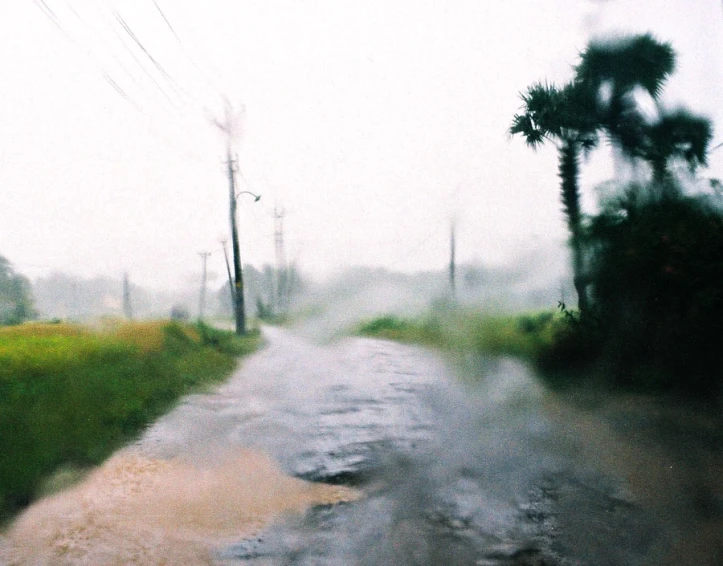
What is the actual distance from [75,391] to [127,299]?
6.59m

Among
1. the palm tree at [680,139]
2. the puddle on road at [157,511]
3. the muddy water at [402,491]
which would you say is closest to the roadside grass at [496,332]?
the muddy water at [402,491]

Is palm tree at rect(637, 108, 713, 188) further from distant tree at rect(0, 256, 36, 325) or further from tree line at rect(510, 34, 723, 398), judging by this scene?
distant tree at rect(0, 256, 36, 325)

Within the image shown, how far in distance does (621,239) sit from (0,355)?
977 cm

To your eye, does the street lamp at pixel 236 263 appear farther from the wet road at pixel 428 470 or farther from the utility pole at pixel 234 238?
the wet road at pixel 428 470

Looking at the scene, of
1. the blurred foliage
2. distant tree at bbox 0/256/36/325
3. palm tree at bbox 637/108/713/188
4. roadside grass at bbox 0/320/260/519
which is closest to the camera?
roadside grass at bbox 0/320/260/519

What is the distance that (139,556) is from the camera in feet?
13.9

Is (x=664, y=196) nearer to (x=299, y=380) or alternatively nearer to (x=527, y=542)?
(x=527, y=542)

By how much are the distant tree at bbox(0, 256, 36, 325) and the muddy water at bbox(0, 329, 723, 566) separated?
284 centimetres

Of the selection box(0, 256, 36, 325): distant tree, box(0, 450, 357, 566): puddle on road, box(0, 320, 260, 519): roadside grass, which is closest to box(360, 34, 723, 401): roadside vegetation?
box(0, 450, 357, 566): puddle on road

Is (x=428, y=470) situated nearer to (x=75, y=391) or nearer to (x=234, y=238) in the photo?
(x=75, y=391)

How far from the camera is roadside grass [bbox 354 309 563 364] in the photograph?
38.4 feet

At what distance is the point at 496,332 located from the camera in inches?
487

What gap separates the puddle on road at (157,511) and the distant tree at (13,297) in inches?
138

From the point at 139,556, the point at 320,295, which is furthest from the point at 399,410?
the point at 320,295
